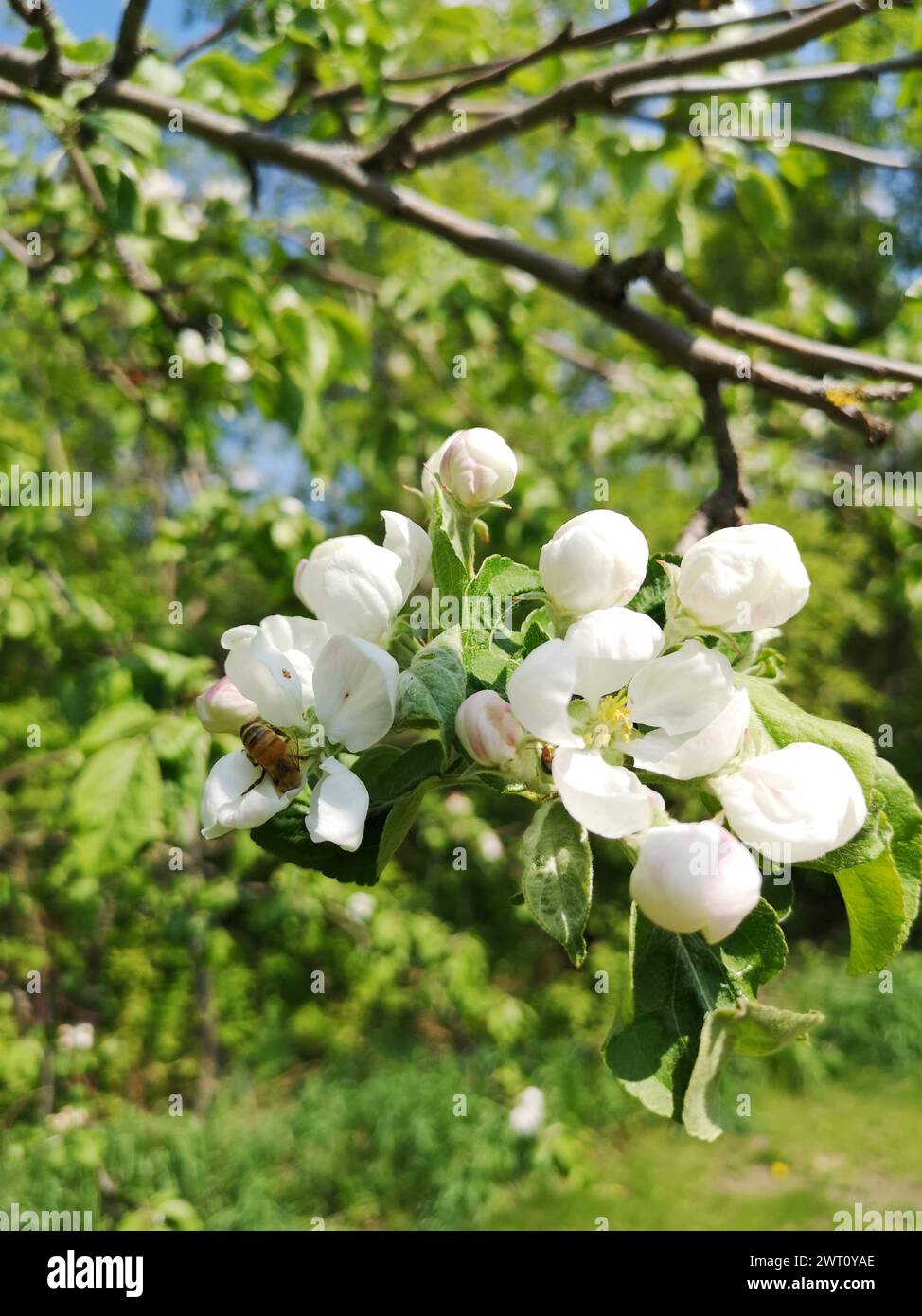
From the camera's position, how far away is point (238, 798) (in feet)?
2.13

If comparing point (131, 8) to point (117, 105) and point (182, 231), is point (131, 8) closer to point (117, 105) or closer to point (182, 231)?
point (117, 105)

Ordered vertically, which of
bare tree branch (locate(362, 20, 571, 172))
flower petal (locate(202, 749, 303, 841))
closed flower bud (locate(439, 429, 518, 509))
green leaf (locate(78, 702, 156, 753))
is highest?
bare tree branch (locate(362, 20, 571, 172))

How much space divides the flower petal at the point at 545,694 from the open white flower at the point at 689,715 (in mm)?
48

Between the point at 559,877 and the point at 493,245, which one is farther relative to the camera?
the point at 493,245

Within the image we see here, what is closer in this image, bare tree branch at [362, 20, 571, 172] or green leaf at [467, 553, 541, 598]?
green leaf at [467, 553, 541, 598]

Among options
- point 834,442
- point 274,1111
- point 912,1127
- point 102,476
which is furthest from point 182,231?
point 834,442

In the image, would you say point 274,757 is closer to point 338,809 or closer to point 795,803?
point 338,809

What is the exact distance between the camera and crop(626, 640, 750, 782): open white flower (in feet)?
1.98

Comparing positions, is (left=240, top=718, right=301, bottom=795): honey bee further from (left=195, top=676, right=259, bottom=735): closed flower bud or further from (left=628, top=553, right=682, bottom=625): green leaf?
(left=628, top=553, right=682, bottom=625): green leaf

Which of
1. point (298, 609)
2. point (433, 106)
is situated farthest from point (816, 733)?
point (298, 609)

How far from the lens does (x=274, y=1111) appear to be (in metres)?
5.23

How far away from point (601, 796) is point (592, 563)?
0.14 meters

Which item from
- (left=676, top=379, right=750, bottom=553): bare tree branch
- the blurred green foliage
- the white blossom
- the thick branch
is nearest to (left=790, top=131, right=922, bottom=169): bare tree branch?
the blurred green foliage

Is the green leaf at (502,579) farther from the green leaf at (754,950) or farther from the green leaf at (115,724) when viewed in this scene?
the green leaf at (115,724)
